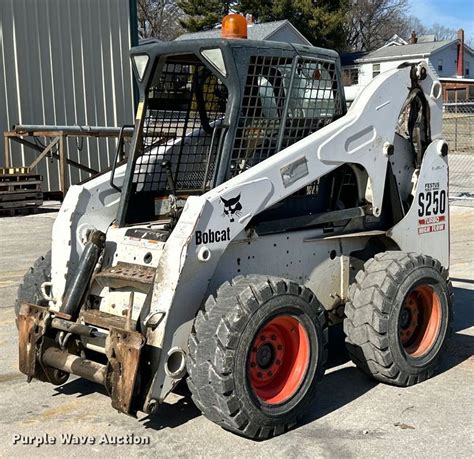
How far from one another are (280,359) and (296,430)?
0.43 m

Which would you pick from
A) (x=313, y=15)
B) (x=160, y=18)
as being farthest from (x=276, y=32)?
(x=160, y=18)

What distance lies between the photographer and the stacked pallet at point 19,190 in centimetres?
1532

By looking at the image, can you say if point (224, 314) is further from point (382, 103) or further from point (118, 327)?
point (382, 103)

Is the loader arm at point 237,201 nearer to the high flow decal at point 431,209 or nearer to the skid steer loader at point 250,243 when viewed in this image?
the skid steer loader at point 250,243

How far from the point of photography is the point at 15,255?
10.9 meters

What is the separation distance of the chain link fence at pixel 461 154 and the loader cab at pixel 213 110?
839cm

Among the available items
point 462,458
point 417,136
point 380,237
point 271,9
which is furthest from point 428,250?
point 271,9

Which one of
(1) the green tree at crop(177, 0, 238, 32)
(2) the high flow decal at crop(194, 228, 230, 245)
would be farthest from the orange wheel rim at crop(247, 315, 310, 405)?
(1) the green tree at crop(177, 0, 238, 32)

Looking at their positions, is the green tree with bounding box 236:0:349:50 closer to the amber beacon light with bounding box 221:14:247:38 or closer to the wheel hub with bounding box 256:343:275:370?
the amber beacon light with bounding box 221:14:247:38

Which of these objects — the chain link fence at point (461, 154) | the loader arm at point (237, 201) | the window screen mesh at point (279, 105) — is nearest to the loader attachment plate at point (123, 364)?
the loader arm at point (237, 201)

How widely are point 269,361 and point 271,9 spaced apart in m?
43.5

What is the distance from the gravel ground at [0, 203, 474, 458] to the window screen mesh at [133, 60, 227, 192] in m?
1.60

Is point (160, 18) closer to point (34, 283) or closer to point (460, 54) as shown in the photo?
point (460, 54)

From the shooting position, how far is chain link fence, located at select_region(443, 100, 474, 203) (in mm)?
17031
